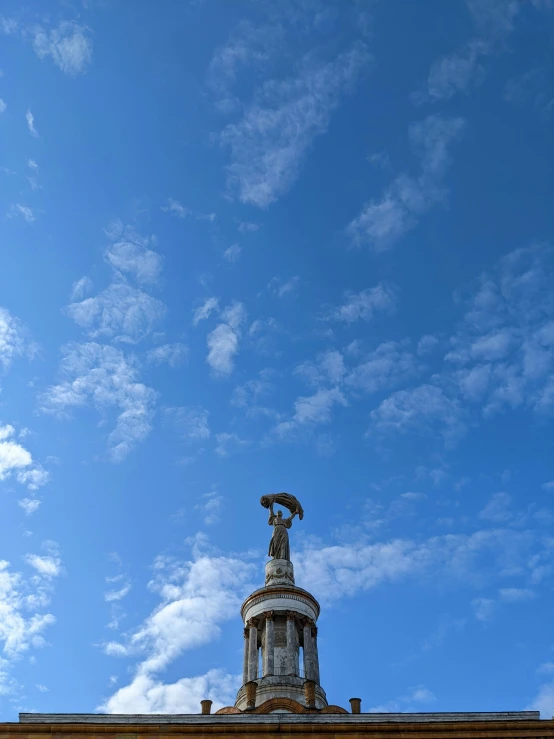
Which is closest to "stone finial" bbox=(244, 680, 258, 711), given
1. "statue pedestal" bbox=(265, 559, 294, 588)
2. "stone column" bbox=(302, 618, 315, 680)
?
"stone column" bbox=(302, 618, 315, 680)

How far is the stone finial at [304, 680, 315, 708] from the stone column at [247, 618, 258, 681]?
4.09 meters

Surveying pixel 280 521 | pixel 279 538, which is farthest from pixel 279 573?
pixel 280 521

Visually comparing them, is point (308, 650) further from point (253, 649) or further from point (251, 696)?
point (251, 696)

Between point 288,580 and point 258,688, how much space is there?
6.82 meters

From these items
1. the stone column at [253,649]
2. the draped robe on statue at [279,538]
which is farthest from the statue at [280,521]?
the stone column at [253,649]

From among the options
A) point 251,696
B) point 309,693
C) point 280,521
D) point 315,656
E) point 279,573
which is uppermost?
point 280,521

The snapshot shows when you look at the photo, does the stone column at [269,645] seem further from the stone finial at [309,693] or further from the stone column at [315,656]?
the stone finial at [309,693]

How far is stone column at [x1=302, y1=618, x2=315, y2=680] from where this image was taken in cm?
3816

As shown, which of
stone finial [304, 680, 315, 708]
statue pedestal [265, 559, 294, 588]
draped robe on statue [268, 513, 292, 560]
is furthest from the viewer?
draped robe on statue [268, 513, 292, 560]

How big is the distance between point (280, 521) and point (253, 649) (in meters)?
8.35

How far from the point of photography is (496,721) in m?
26.1

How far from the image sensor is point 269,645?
3856 centimetres

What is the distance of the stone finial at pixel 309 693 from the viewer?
3375cm

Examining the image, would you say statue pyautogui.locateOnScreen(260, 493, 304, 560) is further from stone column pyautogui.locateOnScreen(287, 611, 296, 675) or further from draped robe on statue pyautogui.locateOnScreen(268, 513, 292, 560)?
stone column pyautogui.locateOnScreen(287, 611, 296, 675)
